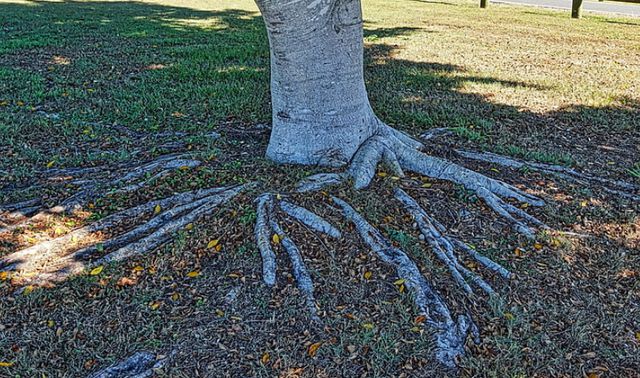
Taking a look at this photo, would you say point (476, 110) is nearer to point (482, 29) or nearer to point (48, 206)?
point (48, 206)

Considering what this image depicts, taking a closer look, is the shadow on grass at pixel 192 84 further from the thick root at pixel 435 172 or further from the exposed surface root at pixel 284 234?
the exposed surface root at pixel 284 234

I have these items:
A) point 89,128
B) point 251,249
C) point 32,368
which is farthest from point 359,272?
point 89,128

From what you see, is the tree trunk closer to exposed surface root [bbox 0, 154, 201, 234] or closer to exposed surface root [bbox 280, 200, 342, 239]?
exposed surface root [bbox 280, 200, 342, 239]

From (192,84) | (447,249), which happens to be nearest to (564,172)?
(447,249)

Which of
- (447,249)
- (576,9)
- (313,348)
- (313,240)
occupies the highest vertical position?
(576,9)

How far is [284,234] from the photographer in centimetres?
379

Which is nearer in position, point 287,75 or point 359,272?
point 359,272

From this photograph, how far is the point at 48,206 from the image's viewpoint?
14.1 ft

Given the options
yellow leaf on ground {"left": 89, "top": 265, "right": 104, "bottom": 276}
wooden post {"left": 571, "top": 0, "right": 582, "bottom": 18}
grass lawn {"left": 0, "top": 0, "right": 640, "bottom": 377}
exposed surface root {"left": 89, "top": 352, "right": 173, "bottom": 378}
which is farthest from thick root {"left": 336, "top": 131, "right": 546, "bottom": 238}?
wooden post {"left": 571, "top": 0, "right": 582, "bottom": 18}

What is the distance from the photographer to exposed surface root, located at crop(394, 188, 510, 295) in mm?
3535

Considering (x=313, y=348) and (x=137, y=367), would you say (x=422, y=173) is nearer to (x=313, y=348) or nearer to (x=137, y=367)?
(x=313, y=348)

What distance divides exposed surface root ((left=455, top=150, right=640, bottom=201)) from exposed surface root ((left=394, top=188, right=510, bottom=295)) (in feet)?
4.48

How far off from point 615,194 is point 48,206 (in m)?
4.59

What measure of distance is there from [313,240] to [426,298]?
2.86 feet
